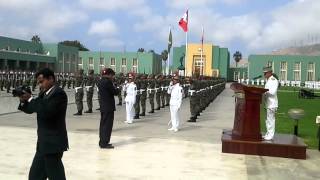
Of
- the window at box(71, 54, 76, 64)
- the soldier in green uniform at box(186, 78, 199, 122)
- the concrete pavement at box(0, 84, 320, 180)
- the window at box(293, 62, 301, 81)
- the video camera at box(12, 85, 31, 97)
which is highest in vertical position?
the window at box(71, 54, 76, 64)

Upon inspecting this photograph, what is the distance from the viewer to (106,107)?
38.2 feet

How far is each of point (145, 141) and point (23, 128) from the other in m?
3.80

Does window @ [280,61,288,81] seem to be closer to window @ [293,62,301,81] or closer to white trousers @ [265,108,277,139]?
window @ [293,62,301,81]

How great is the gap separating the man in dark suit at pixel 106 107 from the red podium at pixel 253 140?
8.10 feet

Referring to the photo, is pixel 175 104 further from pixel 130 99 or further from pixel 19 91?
pixel 19 91

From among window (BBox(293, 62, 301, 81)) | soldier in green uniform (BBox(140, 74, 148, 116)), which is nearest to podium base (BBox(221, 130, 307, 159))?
soldier in green uniform (BBox(140, 74, 148, 116))

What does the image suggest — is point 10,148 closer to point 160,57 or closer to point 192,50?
point 160,57

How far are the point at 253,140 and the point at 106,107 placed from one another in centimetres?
326

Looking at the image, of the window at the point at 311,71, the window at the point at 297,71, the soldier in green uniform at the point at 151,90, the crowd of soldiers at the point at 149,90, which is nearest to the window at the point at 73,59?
the window at the point at 297,71

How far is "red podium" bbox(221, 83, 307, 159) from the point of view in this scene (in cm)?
1103

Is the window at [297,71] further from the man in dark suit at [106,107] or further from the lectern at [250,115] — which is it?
the man in dark suit at [106,107]

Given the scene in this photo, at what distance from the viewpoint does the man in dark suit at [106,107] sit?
37.1ft

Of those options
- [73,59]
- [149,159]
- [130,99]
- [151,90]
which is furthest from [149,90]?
[73,59]

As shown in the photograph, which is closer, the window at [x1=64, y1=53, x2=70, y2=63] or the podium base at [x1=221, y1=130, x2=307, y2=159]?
→ the podium base at [x1=221, y1=130, x2=307, y2=159]
